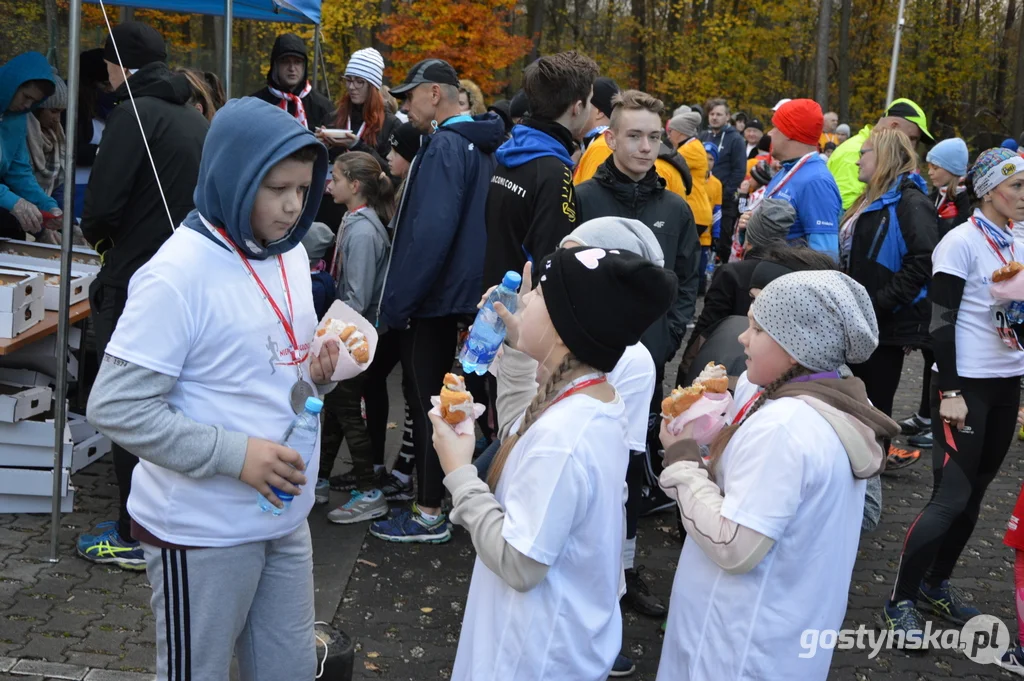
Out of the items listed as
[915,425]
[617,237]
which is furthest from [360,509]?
[915,425]

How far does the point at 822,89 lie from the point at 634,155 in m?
21.2

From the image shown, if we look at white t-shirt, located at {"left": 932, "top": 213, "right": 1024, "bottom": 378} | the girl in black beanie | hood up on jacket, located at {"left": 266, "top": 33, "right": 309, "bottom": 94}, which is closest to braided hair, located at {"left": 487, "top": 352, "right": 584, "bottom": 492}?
the girl in black beanie

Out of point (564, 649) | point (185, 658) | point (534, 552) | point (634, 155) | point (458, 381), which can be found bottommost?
point (185, 658)

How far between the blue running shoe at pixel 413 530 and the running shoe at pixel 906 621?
216cm

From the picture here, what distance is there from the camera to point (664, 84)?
2950 centimetres

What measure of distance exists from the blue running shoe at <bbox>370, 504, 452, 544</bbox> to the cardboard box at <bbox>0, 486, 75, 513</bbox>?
5.11 feet

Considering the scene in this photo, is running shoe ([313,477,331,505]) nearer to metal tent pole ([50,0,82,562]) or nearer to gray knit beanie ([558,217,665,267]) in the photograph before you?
metal tent pole ([50,0,82,562])

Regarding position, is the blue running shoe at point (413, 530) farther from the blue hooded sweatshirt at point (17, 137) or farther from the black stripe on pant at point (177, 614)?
the blue hooded sweatshirt at point (17, 137)

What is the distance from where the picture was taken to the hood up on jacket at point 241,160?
92.7 inches

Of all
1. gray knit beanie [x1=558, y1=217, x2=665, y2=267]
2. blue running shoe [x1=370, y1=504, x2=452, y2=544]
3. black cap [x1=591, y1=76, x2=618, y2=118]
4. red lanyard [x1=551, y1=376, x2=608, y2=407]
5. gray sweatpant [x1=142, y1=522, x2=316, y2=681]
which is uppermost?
black cap [x1=591, y1=76, x2=618, y2=118]

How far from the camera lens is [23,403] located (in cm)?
484

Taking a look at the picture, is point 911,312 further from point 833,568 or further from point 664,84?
point 664,84

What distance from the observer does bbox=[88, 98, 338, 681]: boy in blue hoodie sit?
2277 millimetres

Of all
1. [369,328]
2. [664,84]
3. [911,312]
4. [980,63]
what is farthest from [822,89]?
[369,328]
